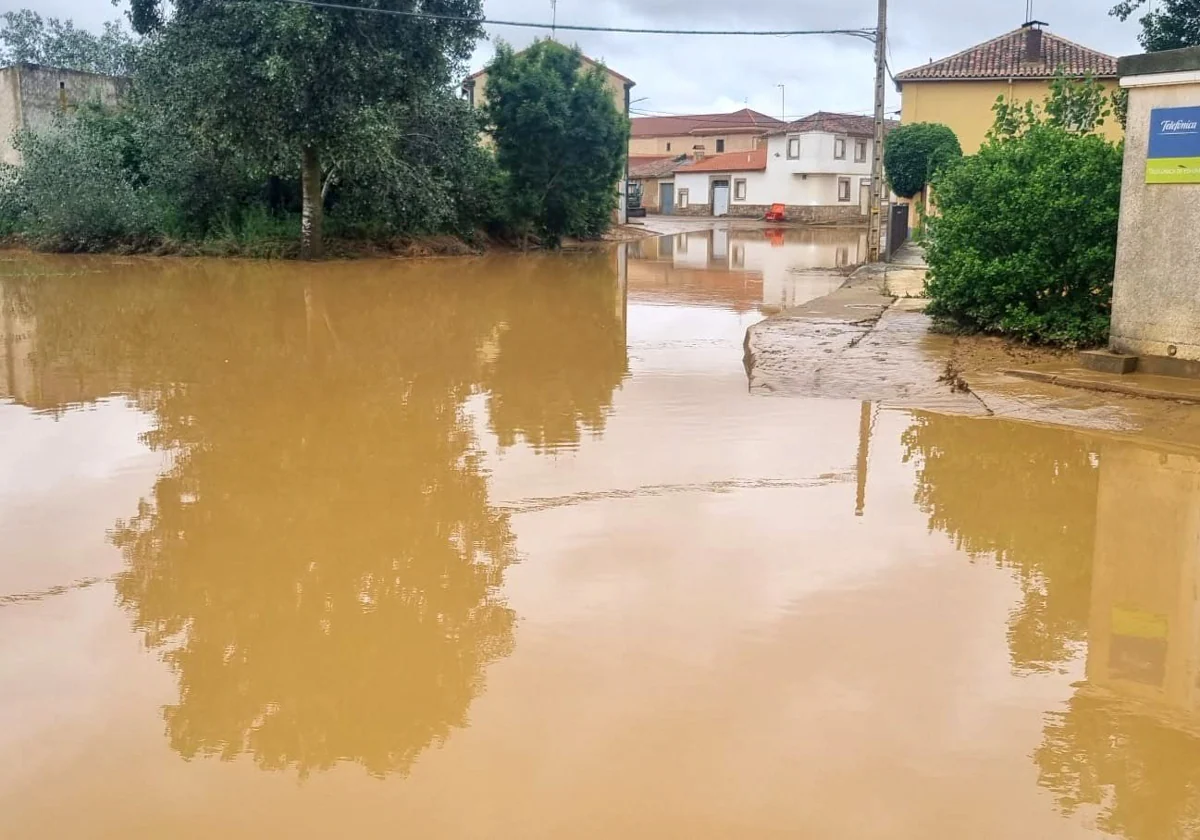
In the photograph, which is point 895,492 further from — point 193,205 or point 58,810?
point 193,205

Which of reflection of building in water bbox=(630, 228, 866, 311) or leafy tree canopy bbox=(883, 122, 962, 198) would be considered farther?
leafy tree canopy bbox=(883, 122, 962, 198)

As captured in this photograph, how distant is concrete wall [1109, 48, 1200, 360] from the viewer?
10320mm

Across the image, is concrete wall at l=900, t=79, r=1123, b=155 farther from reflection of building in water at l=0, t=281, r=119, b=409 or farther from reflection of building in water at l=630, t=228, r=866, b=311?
reflection of building in water at l=0, t=281, r=119, b=409

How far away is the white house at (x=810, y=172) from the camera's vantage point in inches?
2440

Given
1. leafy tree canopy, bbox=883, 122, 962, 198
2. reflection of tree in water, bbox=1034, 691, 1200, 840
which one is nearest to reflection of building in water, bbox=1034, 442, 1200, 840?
reflection of tree in water, bbox=1034, 691, 1200, 840

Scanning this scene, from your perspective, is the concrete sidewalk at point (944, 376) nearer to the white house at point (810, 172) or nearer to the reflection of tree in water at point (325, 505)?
the reflection of tree in water at point (325, 505)

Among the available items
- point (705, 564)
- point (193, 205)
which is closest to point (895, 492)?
point (705, 564)

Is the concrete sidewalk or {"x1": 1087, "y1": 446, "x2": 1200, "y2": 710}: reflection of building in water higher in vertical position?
Answer: the concrete sidewalk

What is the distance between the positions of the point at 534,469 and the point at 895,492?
255cm

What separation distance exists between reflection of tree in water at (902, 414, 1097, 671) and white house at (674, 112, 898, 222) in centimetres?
5350

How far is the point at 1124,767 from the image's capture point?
Result: 4.02m

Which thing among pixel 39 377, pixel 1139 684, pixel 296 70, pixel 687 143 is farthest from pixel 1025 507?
pixel 687 143

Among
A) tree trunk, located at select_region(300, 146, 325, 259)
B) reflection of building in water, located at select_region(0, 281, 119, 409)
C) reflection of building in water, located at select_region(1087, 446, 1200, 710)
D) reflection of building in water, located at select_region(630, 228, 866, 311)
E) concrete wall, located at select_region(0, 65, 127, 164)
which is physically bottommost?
reflection of building in water, located at select_region(1087, 446, 1200, 710)

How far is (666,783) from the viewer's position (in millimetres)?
3873
